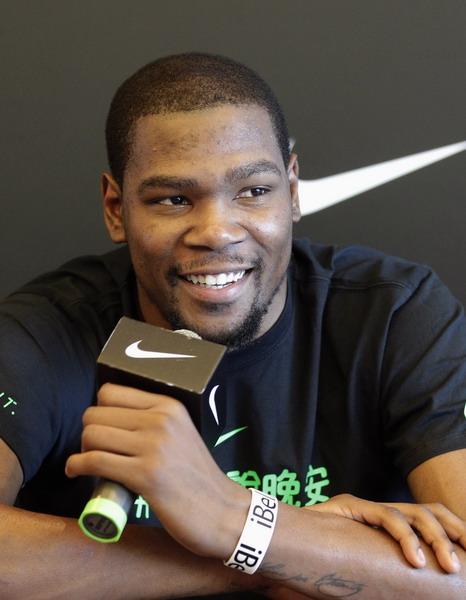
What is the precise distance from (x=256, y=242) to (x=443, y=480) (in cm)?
49

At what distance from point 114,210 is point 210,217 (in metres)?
0.30

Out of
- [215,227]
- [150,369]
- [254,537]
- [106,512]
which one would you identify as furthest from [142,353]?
[215,227]

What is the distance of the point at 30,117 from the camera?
6.21ft

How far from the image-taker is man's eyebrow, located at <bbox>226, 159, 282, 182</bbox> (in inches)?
52.6

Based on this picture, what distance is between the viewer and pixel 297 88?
185 centimetres

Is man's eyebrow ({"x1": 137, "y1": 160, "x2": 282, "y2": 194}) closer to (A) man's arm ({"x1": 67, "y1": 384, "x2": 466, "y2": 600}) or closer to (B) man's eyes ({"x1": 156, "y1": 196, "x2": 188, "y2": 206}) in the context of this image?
(B) man's eyes ({"x1": 156, "y1": 196, "x2": 188, "y2": 206})

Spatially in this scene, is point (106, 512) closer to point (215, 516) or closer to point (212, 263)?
point (215, 516)

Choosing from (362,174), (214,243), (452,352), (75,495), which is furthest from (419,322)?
(75,495)

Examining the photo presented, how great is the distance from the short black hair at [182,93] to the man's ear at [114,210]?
32 mm

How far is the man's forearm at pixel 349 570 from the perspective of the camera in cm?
110

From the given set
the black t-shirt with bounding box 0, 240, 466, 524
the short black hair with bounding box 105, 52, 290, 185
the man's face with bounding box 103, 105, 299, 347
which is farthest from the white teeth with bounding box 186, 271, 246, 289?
the short black hair with bounding box 105, 52, 290, 185

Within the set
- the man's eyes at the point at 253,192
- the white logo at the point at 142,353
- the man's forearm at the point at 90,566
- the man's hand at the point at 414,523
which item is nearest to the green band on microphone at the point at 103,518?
the white logo at the point at 142,353

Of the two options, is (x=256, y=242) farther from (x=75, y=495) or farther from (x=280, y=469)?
(x=75, y=495)

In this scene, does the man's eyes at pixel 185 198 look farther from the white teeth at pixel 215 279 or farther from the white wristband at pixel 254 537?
the white wristband at pixel 254 537
